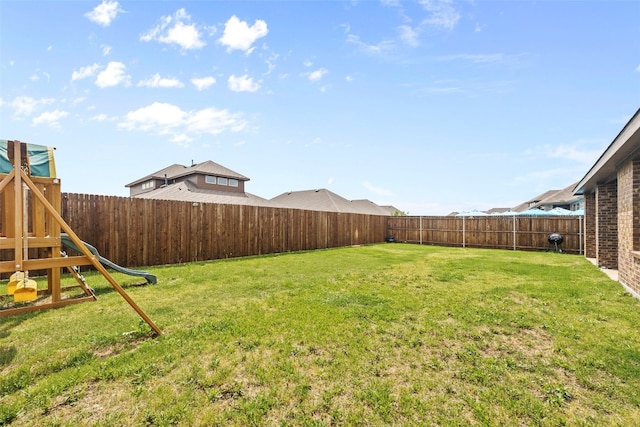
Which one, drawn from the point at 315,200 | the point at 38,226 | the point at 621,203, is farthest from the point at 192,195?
the point at 621,203

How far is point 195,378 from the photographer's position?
8.09 ft

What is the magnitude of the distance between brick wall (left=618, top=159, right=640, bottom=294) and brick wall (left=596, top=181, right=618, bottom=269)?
86.2 inches

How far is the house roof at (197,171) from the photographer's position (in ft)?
77.2

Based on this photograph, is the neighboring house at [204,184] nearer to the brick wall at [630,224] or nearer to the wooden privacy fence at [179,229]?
the wooden privacy fence at [179,229]

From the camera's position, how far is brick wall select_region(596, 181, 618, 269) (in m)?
8.07

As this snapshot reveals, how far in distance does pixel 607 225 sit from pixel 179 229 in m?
12.6

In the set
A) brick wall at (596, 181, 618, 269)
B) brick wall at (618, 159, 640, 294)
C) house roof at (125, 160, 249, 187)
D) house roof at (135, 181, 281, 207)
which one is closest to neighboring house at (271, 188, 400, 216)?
house roof at (125, 160, 249, 187)

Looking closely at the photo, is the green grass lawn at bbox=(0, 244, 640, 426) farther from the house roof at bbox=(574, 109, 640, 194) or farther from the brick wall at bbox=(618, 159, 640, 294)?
the house roof at bbox=(574, 109, 640, 194)

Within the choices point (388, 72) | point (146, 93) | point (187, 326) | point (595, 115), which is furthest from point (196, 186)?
point (595, 115)

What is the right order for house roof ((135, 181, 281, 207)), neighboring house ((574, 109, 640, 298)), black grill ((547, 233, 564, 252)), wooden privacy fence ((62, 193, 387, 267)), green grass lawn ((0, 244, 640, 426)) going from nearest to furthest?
green grass lawn ((0, 244, 640, 426))
neighboring house ((574, 109, 640, 298))
wooden privacy fence ((62, 193, 387, 267))
black grill ((547, 233, 564, 252))
house roof ((135, 181, 281, 207))

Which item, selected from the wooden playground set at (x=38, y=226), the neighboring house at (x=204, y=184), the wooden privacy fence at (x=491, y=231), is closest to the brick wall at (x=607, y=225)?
the wooden privacy fence at (x=491, y=231)

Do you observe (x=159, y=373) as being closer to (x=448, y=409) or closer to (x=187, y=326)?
(x=187, y=326)

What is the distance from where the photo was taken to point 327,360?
111 inches

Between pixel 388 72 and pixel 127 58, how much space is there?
7.90m
